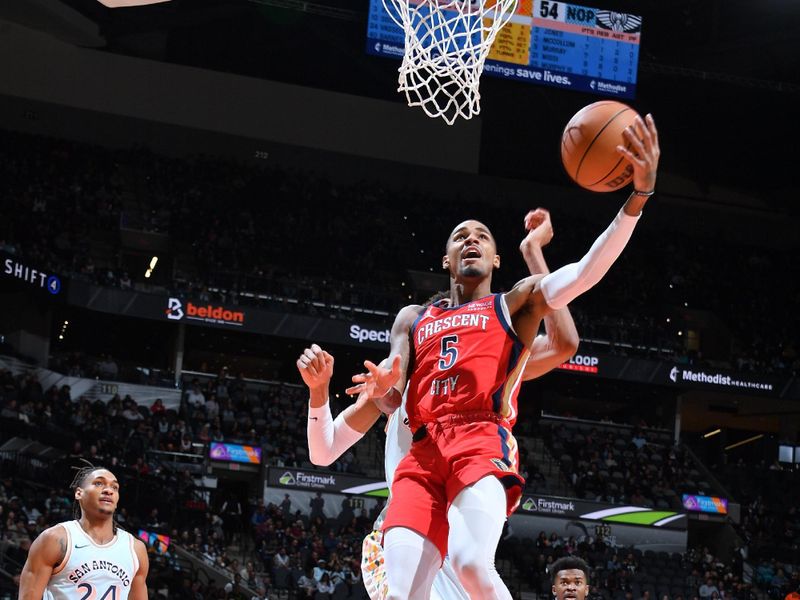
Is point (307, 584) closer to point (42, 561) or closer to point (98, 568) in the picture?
point (98, 568)

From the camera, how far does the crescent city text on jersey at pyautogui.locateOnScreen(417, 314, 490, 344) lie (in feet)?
16.0

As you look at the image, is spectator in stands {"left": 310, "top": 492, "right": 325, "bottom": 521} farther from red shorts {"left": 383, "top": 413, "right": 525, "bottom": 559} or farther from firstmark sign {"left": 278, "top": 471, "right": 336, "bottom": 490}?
red shorts {"left": 383, "top": 413, "right": 525, "bottom": 559}

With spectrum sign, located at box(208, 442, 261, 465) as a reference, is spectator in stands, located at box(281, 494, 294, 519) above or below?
below

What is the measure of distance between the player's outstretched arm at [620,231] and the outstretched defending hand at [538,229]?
40 cm

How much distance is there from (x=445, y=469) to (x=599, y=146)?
150cm

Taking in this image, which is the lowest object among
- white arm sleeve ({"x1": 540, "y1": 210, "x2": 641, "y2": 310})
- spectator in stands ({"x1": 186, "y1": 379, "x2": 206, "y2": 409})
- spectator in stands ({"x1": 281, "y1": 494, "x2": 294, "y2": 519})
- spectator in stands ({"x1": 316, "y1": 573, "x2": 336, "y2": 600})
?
spectator in stands ({"x1": 316, "y1": 573, "x2": 336, "y2": 600})

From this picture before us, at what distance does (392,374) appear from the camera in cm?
458

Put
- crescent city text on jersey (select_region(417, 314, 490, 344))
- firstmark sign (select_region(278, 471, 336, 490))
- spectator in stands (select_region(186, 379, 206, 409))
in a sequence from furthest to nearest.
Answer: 1. spectator in stands (select_region(186, 379, 206, 409))
2. firstmark sign (select_region(278, 471, 336, 490))
3. crescent city text on jersey (select_region(417, 314, 490, 344))

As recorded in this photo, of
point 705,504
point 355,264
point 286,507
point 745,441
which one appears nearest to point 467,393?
point 286,507

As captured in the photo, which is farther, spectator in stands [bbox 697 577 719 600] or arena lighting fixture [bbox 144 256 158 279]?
arena lighting fixture [bbox 144 256 158 279]

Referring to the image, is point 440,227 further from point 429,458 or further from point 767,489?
point 429,458

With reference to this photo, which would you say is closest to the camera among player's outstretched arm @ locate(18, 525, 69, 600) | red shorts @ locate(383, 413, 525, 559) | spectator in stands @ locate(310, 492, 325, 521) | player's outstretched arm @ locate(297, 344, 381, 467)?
red shorts @ locate(383, 413, 525, 559)

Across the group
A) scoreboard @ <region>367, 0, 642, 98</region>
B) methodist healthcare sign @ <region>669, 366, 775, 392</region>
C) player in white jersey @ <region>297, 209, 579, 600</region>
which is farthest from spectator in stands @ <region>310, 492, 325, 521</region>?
player in white jersey @ <region>297, 209, 579, 600</region>

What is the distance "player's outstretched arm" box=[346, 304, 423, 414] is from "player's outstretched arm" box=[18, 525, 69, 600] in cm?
239
